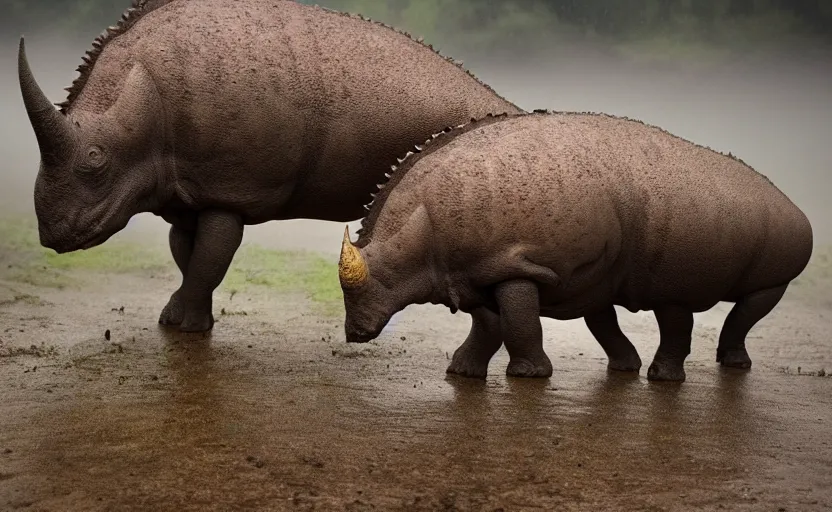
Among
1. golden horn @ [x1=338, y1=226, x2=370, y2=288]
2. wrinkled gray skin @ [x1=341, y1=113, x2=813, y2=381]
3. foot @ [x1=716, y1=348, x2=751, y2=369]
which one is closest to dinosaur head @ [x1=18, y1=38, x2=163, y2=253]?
wrinkled gray skin @ [x1=341, y1=113, x2=813, y2=381]

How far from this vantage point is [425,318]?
8.09 metres

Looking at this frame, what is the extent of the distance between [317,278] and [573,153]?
15.7 ft

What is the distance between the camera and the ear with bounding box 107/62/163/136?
5.71 metres

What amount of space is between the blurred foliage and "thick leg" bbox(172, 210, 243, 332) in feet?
21.1

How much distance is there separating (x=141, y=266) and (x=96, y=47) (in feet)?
14.5

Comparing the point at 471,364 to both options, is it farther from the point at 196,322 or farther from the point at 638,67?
the point at 638,67

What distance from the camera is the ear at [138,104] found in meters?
5.71

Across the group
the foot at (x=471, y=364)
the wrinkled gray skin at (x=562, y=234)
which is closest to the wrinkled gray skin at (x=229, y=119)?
the wrinkled gray skin at (x=562, y=234)

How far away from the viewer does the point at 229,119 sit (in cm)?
584

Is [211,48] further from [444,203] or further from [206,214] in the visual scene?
[444,203]

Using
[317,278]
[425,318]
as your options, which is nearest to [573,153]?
[425,318]

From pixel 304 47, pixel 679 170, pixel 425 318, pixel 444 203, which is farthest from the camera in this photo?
pixel 425 318

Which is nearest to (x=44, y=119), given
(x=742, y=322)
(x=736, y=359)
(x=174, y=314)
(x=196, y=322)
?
(x=196, y=322)

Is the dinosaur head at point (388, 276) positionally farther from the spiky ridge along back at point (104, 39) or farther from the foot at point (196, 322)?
the spiky ridge along back at point (104, 39)
